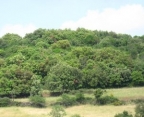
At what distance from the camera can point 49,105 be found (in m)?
37.3

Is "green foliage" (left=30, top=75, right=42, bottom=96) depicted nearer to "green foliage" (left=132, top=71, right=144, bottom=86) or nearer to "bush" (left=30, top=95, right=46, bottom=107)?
"bush" (left=30, top=95, right=46, bottom=107)

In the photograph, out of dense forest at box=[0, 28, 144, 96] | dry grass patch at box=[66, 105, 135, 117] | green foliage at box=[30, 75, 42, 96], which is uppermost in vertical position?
dense forest at box=[0, 28, 144, 96]

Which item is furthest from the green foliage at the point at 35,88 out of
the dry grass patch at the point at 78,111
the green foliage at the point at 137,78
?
the green foliage at the point at 137,78

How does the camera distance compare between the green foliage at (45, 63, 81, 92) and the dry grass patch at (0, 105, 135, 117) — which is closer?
the dry grass patch at (0, 105, 135, 117)

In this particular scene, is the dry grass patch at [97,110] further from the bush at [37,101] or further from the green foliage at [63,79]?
the green foliage at [63,79]

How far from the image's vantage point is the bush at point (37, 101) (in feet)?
122

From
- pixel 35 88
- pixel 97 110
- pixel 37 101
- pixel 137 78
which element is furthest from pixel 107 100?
pixel 137 78

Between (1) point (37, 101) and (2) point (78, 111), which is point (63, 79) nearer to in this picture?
(1) point (37, 101)

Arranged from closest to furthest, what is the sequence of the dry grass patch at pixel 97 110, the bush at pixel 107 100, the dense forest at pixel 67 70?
1. the dry grass patch at pixel 97 110
2. the bush at pixel 107 100
3. the dense forest at pixel 67 70

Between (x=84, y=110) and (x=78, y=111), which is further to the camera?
(x=84, y=110)

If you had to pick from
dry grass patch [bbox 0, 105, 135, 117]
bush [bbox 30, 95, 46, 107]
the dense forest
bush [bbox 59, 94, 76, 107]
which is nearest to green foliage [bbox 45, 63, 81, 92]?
the dense forest

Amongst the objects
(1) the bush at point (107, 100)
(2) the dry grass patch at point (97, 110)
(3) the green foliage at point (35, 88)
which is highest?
(3) the green foliage at point (35, 88)

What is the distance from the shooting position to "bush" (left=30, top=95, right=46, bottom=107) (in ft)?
122

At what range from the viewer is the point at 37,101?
37.2 meters
